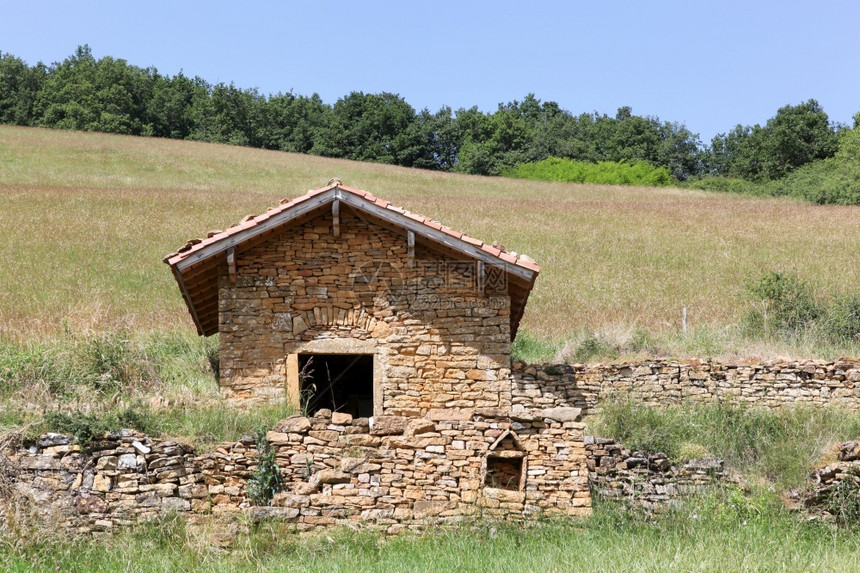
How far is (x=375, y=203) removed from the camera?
13.3 m

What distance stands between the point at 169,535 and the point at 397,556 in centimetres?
268

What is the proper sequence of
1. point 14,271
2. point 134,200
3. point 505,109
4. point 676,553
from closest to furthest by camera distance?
point 676,553, point 14,271, point 134,200, point 505,109

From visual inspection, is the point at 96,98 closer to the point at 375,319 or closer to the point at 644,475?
the point at 375,319

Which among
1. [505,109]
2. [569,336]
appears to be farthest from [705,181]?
[569,336]

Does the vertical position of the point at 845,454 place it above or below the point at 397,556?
above

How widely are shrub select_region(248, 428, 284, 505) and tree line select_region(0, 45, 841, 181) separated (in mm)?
68700

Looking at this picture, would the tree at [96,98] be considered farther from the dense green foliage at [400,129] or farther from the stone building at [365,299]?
the stone building at [365,299]

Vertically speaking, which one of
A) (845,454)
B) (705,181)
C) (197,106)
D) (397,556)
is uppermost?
(197,106)

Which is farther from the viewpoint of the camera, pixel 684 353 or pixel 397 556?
pixel 684 353

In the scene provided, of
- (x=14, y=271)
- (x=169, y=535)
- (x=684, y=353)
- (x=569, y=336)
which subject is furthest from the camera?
(x=14, y=271)

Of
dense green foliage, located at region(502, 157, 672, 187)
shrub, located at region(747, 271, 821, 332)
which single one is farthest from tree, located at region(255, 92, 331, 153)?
shrub, located at region(747, 271, 821, 332)

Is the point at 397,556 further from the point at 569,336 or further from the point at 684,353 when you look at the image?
the point at 569,336

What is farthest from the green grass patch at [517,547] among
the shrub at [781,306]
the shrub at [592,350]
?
the shrub at [781,306]

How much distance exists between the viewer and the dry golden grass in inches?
973
